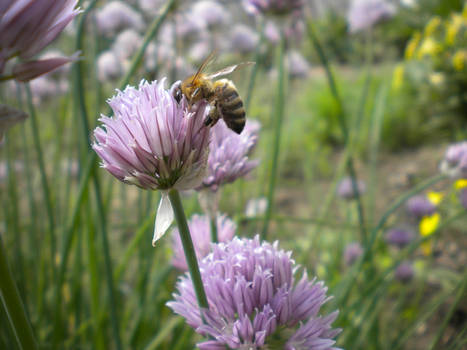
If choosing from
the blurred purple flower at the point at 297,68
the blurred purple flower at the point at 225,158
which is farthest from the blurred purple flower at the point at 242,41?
the blurred purple flower at the point at 225,158

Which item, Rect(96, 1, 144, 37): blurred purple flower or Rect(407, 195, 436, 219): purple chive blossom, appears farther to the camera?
Rect(96, 1, 144, 37): blurred purple flower

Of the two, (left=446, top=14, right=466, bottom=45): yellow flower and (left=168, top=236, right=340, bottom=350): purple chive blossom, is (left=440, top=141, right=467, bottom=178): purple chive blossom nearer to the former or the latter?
(left=168, top=236, right=340, bottom=350): purple chive blossom

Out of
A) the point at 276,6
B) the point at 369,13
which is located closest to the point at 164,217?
the point at 276,6

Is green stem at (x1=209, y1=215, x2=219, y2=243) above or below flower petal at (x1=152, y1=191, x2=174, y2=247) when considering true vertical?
below

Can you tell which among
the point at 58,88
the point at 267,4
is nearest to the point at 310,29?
the point at 267,4

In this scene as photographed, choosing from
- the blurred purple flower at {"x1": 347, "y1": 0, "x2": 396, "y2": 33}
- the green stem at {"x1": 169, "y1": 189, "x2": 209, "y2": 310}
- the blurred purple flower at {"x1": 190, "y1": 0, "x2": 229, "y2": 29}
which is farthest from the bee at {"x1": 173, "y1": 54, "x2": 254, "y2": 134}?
the blurred purple flower at {"x1": 190, "y1": 0, "x2": 229, "y2": 29}

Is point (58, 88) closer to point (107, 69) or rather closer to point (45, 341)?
point (107, 69)

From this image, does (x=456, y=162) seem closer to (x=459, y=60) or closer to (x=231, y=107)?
(x=231, y=107)
